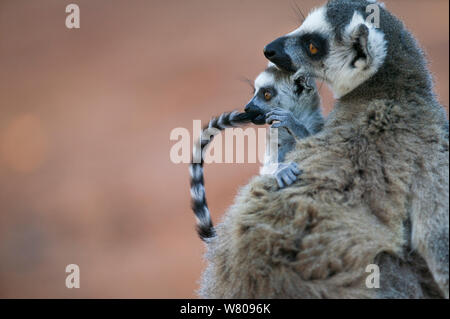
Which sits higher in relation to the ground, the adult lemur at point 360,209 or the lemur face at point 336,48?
the lemur face at point 336,48

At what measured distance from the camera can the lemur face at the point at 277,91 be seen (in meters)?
3.96

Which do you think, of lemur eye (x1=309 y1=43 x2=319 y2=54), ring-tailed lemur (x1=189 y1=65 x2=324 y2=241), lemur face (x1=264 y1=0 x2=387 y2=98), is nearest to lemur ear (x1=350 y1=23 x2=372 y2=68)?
lemur face (x1=264 y1=0 x2=387 y2=98)

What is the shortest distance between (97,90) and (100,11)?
2.42m

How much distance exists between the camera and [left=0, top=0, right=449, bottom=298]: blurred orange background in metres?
10.1

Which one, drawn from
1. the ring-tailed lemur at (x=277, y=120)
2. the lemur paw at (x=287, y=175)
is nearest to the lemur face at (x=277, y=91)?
the ring-tailed lemur at (x=277, y=120)

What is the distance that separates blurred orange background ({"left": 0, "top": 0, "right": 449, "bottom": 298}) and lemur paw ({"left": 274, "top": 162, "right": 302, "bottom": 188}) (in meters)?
5.08

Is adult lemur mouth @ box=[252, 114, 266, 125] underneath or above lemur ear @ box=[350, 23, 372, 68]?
underneath

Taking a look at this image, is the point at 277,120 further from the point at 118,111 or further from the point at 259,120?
the point at 118,111

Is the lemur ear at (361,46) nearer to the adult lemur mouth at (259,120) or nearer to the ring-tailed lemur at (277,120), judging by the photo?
the ring-tailed lemur at (277,120)

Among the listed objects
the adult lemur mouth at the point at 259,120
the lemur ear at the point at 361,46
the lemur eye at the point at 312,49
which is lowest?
the adult lemur mouth at the point at 259,120

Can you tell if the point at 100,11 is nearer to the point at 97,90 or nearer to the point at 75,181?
the point at 97,90

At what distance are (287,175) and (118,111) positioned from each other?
32.5ft

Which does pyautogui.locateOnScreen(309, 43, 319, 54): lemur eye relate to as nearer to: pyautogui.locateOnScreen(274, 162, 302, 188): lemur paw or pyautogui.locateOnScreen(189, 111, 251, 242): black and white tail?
pyautogui.locateOnScreen(189, 111, 251, 242): black and white tail
